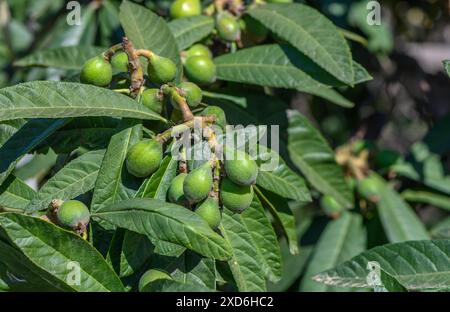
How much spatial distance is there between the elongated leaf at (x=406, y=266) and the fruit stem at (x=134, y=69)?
472 millimetres

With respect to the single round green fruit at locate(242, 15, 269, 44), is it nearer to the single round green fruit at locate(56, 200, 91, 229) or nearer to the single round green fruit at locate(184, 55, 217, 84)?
the single round green fruit at locate(184, 55, 217, 84)

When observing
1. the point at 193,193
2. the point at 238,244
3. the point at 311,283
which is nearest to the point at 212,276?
the point at 238,244

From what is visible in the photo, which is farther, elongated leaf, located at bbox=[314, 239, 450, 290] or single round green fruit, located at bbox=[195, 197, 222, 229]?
elongated leaf, located at bbox=[314, 239, 450, 290]

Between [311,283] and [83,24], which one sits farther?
[83,24]

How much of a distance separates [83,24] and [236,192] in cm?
135

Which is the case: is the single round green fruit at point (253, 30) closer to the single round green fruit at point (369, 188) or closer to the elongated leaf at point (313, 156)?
the elongated leaf at point (313, 156)

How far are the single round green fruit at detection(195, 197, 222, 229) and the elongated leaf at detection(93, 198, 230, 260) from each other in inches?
2.0

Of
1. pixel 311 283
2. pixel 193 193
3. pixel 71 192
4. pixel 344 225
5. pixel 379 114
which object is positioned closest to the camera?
pixel 193 193

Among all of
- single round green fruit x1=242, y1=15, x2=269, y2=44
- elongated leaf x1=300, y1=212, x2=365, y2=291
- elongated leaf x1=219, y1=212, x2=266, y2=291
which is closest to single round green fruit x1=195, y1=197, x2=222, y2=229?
elongated leaf x1=219, y1=212, x2=266, y2=291

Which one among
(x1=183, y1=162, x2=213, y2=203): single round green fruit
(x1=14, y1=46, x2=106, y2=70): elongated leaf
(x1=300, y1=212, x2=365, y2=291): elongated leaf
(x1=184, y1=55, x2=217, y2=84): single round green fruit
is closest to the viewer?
(x1=183, y1=162, x2=213, y2=203): single round green fruit

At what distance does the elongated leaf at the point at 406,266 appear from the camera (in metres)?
1.24

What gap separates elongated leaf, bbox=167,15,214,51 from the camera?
5.23ft

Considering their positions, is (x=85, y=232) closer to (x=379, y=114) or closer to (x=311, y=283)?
(x=311, y=283)

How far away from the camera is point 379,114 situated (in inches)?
102
